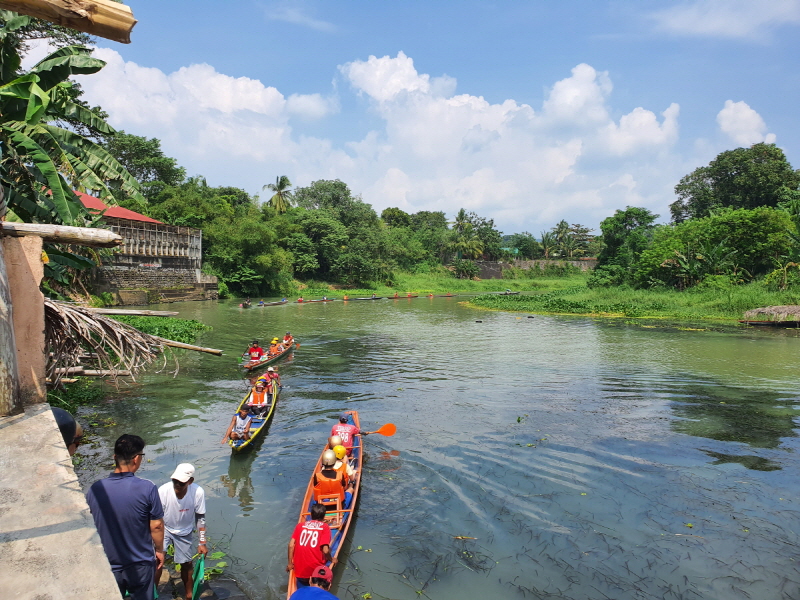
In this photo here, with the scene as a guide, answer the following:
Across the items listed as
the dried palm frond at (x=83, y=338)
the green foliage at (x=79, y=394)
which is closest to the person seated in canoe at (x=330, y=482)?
the dried palm frond at (x=83, y=338)

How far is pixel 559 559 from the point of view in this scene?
23.8 ft

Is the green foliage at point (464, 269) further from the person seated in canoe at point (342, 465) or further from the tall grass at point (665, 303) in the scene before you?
the person seated in canoe at point (342, 465)

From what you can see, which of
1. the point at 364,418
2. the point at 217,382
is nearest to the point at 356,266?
the point at 217,382

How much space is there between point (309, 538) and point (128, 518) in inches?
92.7

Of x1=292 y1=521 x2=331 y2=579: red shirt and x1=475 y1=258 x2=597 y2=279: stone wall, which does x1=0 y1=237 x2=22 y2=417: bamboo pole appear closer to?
x1=292 y1=521 x2=331 y2=579: red shirt

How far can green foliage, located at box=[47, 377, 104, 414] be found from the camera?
38.5 ft

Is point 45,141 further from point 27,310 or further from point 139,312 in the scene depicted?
point 27,310

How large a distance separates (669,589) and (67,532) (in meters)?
6.79

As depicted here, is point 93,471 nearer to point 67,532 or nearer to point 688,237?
point 67,532

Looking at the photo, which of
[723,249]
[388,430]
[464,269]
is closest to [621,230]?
[723,249]

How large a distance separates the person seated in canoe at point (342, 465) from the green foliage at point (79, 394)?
689 centimetres

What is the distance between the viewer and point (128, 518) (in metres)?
4.11

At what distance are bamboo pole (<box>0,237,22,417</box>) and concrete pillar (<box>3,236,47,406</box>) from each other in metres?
0.39

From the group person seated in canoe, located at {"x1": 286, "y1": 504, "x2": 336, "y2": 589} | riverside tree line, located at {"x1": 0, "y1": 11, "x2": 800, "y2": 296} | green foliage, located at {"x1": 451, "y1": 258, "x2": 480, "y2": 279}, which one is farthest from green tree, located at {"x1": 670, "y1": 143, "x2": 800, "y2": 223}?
person seated in canoe, located at {"x1": 286, "y1": 504, "x2": 336, "y2": 589}
